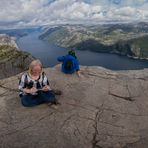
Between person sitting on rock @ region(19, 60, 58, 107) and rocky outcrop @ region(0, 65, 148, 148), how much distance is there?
337 millimetres

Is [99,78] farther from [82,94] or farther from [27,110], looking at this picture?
[27,110]

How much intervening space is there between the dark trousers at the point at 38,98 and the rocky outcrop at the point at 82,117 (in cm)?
27

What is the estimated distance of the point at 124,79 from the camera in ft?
48.8

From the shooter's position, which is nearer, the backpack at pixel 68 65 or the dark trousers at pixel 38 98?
the dark trousers at pixel 38 98

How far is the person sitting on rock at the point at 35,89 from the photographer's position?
9.98 meters

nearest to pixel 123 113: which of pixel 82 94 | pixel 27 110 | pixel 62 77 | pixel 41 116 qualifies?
pixel 82 94

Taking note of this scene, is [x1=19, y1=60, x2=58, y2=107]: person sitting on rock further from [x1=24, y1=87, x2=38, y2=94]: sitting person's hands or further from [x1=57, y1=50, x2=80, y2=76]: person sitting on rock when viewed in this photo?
[x1=57, y1=50, x2=80, y2=76]: person sitting on rock

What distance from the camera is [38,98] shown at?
10461 mm

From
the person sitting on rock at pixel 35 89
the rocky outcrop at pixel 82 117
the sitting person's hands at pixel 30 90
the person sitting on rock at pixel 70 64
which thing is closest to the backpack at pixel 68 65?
the person sitting on rock at pixel 70 64

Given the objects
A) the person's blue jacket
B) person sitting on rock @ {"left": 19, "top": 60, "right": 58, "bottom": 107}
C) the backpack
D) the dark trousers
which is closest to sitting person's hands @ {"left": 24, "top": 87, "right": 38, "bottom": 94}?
person sitting on rock @ {"left": 19, "top": 60, "right": 58, "bottom": 107}

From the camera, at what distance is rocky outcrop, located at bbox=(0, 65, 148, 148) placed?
805cm

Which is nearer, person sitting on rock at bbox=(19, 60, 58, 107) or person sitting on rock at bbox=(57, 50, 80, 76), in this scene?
person sitting on rock at bbox=(19, 60, 58, 107)

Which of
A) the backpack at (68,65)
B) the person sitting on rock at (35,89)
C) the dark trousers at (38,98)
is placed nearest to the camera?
the person sitting on rock at (35,89)

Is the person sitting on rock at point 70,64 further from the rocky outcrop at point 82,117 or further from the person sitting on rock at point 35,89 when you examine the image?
the person sitting on rock at point 35,89
